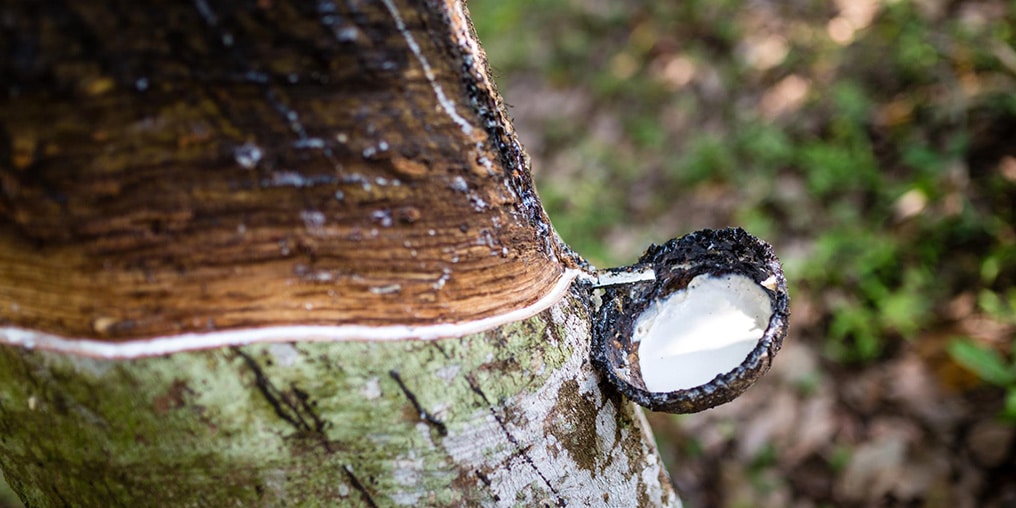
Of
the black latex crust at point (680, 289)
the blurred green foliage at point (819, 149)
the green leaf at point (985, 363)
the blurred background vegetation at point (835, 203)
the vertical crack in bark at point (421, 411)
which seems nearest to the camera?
the vertical crack in bark at point (421, 411)

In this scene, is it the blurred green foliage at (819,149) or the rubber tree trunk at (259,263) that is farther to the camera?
the blurred green foliage at (819,149)

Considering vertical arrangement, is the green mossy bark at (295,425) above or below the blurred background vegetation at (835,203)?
below

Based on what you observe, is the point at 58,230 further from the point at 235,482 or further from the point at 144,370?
the point at 235,482

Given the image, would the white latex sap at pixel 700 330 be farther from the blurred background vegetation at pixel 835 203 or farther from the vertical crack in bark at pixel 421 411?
the blurred background vegetation at pixel 835 203

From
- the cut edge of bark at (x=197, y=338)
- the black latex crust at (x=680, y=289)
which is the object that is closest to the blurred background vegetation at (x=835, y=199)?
the black latex crust at (x=680, y=289)

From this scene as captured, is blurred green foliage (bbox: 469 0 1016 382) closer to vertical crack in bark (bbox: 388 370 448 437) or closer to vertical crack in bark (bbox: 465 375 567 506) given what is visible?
vertical crack in bark (bbox: 465 375 567 506)

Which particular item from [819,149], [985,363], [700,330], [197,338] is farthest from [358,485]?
[819,149]

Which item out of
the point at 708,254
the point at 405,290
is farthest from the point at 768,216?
the point at 405,290
